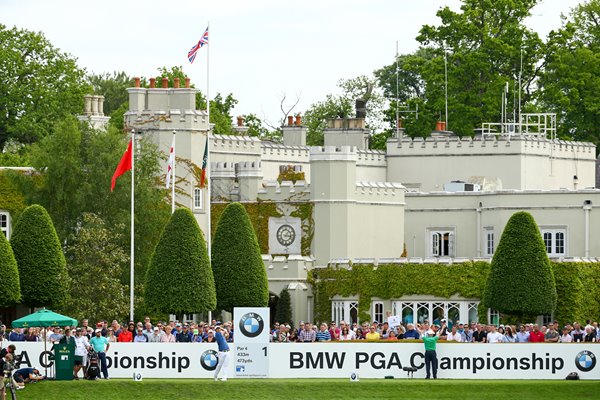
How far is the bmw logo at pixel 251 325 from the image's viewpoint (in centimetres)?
5759

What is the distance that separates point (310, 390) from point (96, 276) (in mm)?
19370

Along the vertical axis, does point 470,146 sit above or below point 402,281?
above

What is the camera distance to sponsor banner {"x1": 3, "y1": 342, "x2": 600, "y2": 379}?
5778 centimetres

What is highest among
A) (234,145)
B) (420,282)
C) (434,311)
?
(234,145)

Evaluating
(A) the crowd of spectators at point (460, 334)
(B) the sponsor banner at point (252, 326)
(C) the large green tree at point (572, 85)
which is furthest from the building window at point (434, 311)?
(C) the large green tree at point (572, 85)

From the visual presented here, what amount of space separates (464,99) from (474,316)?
28445mm

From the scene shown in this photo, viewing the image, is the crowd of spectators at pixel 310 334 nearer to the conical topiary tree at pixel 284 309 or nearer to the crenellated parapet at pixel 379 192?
the conical topiary tree at pixel 284 309

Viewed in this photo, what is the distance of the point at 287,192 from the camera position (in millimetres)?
80688

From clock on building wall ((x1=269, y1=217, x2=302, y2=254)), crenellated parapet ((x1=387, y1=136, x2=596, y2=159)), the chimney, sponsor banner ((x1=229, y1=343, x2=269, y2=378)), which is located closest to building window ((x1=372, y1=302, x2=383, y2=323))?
clock on building wall ((x1=269, y1=217, x2=302, y2=254))

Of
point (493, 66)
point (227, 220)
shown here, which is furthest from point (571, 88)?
point (227, 220)

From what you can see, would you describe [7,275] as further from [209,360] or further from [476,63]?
[476,63]

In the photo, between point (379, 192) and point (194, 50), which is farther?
point (379, 192)

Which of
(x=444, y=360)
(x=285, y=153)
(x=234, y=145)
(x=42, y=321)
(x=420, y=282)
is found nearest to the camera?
(x=42, y=321)

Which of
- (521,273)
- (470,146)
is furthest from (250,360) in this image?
(470,146)
